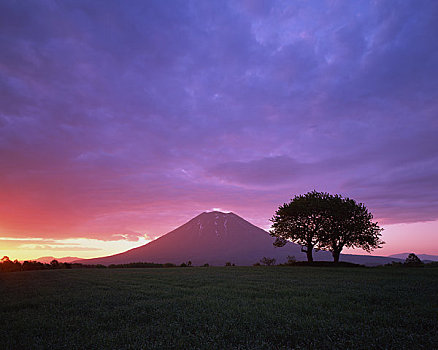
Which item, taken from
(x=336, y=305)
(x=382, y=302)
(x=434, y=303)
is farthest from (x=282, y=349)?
(x=434, y=303)

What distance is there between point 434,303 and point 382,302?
2170mm

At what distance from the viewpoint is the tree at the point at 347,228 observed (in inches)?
1825

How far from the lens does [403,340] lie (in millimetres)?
6980

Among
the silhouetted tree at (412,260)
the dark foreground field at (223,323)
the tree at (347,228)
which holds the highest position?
the tree at (347,228)

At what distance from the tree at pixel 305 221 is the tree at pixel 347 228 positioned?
107 centimetres

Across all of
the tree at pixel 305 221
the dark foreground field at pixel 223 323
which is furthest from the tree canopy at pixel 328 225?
the dark foreground field at pixel 223 323

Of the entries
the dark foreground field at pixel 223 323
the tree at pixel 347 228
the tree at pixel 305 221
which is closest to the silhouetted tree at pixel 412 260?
the tree at pixel 347 228

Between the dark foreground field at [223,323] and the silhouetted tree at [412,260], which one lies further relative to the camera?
the silhouetted tree at [412,260]

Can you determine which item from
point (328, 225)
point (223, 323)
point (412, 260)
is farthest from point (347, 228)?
point (223, 323)

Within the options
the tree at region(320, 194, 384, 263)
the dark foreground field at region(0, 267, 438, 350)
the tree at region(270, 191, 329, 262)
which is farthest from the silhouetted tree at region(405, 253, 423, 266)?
the dark foreground field at region(0, 267, 438, 350)

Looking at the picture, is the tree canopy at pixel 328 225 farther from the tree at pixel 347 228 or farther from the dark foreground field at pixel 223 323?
the dark foreground field at pixel 223 323

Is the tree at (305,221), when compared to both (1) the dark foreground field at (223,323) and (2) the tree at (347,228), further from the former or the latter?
(1) the dark foreground field at (223,323)

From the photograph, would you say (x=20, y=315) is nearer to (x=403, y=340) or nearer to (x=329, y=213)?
(x=403, y=340)

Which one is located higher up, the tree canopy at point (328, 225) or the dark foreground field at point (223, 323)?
the tree canopy at point (328, 225)
